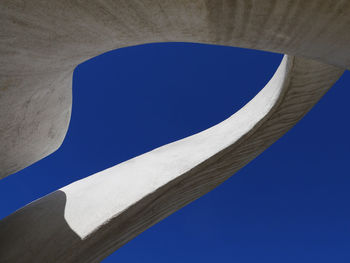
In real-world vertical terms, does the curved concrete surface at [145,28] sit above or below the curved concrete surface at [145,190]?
above

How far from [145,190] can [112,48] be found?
2.11 meters

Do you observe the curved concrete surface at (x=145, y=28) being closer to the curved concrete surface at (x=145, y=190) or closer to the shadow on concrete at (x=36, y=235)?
the curved concrete surface at (x=145, y=190)

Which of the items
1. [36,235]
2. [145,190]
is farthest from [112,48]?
[36,235]

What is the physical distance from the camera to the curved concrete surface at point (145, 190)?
3.39m

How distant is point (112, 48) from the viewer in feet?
8.37

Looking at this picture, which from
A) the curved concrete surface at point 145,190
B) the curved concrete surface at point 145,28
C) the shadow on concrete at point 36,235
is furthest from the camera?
the curved concrete surface at point 145,190

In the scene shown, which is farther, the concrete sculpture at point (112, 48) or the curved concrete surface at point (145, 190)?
the curved concrete surface at point (145, 190)

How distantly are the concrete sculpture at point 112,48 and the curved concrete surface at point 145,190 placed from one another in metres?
0.02

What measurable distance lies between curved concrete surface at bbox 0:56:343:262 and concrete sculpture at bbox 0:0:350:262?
0.06 ft

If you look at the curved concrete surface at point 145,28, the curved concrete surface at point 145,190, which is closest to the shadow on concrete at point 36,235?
the curved concrete surface at point 145,190

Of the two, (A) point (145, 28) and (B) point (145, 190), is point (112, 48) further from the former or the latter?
(B) point (145, 190)

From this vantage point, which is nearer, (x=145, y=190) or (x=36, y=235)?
(x=36, y=235)

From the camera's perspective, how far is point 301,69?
3.38 metres

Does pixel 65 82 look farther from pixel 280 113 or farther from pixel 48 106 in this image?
pixel 280 113
